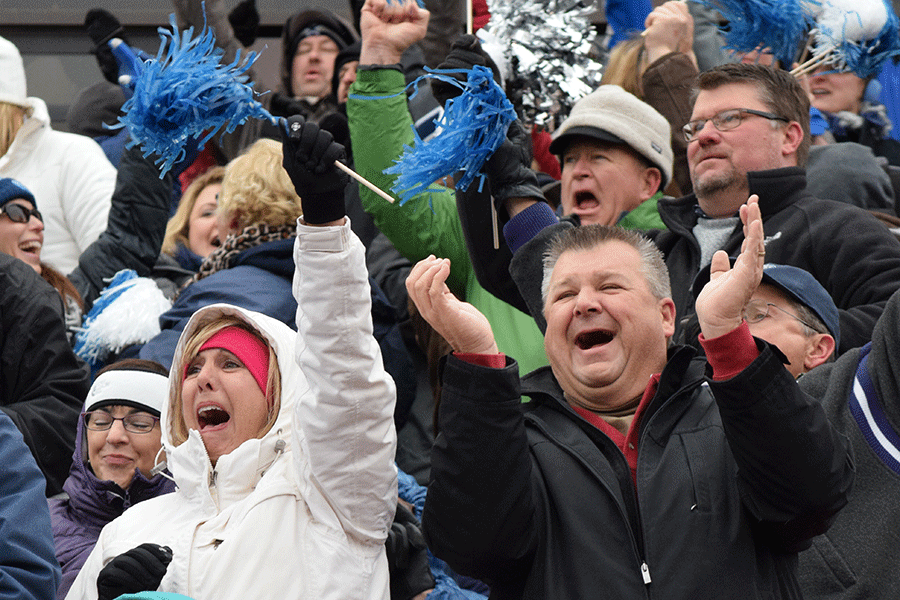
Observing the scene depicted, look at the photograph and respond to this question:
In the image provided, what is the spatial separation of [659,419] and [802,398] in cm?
39

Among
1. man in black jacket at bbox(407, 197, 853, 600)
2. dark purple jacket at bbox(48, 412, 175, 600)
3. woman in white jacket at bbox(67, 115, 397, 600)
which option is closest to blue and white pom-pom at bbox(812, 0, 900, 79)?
man in black jacket at bbox(407, 197, 853, 600)

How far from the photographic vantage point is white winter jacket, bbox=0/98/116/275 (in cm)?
615

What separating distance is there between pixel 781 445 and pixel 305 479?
3.99 feet

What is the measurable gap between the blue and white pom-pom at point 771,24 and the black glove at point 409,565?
2.91m

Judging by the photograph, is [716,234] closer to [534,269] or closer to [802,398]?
[534,269]

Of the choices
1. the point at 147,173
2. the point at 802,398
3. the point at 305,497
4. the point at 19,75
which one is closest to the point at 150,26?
the point at 19,75

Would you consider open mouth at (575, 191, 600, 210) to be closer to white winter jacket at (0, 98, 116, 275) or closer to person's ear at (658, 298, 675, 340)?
person's ear at (658, 298, 675, 340)

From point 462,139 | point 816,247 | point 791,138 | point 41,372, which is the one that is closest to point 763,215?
point 816,247

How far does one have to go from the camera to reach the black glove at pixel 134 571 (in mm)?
3221

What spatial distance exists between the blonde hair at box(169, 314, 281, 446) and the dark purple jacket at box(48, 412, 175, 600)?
58 centimetres

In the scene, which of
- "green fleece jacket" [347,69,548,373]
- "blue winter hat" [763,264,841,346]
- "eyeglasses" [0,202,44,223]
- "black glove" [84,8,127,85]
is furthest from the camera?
"black glove" [84,8,127,85]

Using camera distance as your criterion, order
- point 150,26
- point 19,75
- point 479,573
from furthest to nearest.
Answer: point 150,26, point 19,75, point 479,573

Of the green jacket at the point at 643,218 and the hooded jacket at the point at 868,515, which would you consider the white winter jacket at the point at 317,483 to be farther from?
the green jacket at the point at 643,218

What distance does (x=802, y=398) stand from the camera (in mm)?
2754
